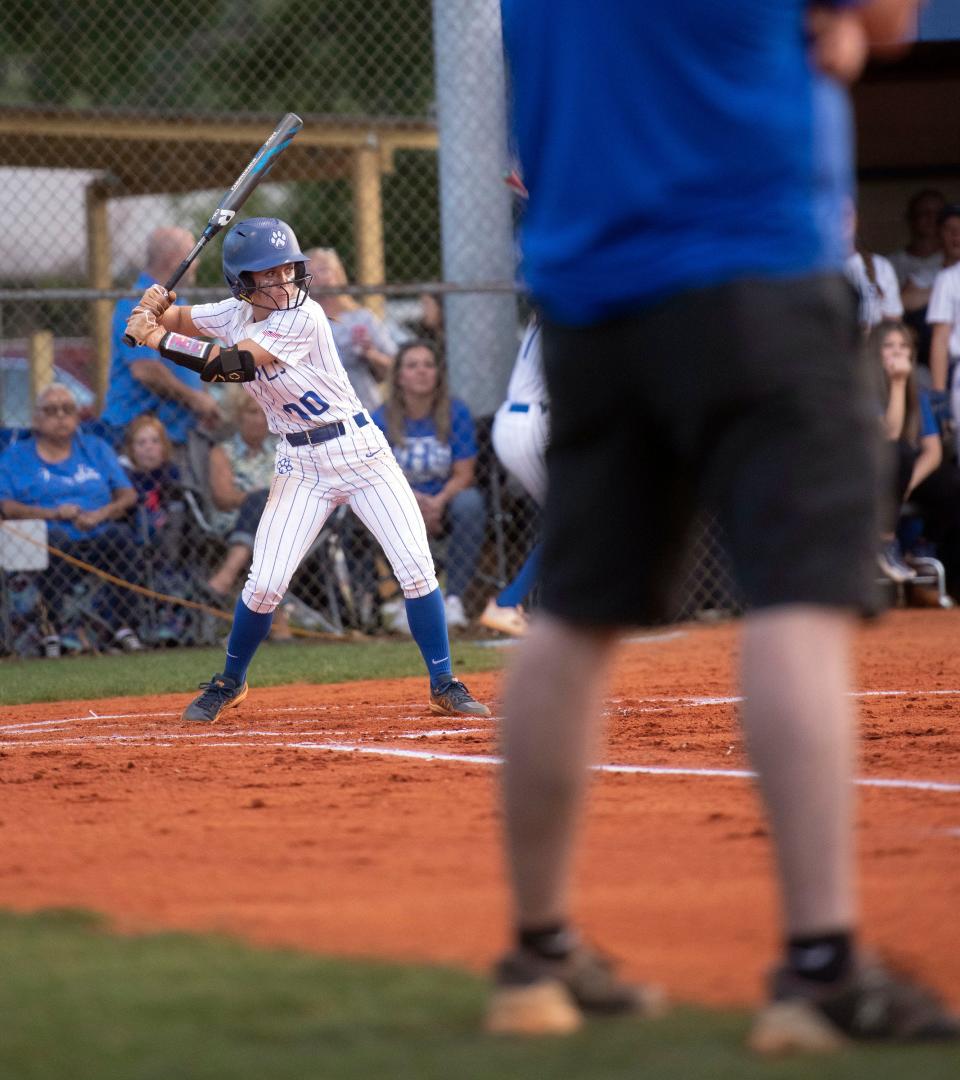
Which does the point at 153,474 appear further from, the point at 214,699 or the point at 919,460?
the point at 919,460

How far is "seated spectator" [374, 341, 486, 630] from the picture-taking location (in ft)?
35.5

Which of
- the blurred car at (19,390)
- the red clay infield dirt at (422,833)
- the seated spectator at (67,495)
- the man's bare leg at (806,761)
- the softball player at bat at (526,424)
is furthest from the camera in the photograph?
the blurred car at (19,390)

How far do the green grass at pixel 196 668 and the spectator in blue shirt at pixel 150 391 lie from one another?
4.48 feet

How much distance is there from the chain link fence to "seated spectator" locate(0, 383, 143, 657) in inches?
0.8

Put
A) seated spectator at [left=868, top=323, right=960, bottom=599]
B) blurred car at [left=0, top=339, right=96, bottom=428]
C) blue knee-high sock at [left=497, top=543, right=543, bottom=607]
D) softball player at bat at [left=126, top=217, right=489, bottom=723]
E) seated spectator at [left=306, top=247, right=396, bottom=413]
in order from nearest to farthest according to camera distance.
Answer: softball player at bat at [left=126, top=217, right=489, bottom=723]
blue knee-high sock at [left=497, top=543, right=543, bottom=607]
seated spectator at [left=868, top=323, right=960, bottom=599]
seated spectator at [left=306, top=247, right=396, bottom=413]
blurred car at [left=0, top=339, right=96, bottom=428]

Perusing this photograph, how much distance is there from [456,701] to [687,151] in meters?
4.53

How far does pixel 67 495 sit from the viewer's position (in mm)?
10617

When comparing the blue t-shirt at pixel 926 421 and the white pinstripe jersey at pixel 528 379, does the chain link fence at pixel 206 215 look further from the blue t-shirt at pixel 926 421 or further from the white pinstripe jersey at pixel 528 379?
the white pinstripe jersey at pixel 528 379

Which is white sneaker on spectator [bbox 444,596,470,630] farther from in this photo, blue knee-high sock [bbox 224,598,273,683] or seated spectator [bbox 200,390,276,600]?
blue knee-high sock [bbox 224,598,273,683]

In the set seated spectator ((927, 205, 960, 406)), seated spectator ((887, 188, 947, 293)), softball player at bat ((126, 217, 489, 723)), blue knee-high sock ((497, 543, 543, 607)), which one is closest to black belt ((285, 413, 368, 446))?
softball player at bat ((126, 217, 489, 723))

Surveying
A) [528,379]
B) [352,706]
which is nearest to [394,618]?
[528,379]

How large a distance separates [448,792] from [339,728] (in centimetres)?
183

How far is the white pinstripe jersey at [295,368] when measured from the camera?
279 inches

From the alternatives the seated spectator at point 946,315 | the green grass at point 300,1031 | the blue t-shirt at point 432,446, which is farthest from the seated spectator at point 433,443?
the green grass at point 300,1031
